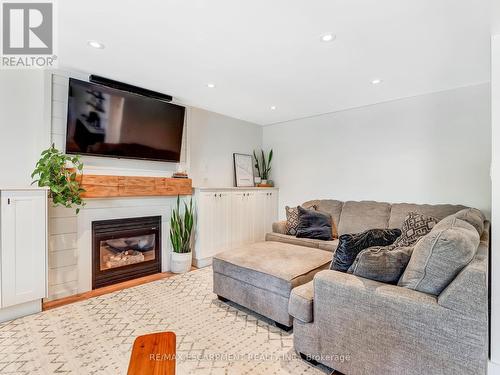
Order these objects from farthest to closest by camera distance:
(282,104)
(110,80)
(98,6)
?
(282,104) → (110,80) → (98,6)

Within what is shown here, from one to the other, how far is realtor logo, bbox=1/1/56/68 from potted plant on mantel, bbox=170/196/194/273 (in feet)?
7.30

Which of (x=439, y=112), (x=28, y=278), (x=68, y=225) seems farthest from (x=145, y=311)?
(x=439, y=112)

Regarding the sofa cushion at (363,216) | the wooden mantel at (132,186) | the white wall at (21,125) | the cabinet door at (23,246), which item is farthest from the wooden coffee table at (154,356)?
the sofa cushion at (363,216)

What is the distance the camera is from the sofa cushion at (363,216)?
11.6ft

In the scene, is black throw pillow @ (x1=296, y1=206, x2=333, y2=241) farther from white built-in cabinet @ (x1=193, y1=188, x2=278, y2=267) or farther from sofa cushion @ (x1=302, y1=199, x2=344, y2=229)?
white built-in cabinet @ (x1=193, y1=188, x2=278, y2=267)

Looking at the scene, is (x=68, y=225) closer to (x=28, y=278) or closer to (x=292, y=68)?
(x=28, y=278)

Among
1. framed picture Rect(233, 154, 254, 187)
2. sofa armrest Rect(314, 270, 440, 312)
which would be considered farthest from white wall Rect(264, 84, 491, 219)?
sofa armrest Rect(314, 270, 440, 312)

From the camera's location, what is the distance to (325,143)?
438 centimetres

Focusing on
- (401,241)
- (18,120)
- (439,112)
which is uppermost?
(439,112)

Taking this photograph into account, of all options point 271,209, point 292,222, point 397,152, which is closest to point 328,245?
point 292,222

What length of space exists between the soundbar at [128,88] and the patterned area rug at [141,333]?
237 cm

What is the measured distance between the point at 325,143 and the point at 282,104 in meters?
1.05

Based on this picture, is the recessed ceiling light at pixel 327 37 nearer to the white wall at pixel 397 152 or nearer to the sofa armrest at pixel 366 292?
the sofa armrest at pixel 366 292

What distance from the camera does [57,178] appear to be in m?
2.49
